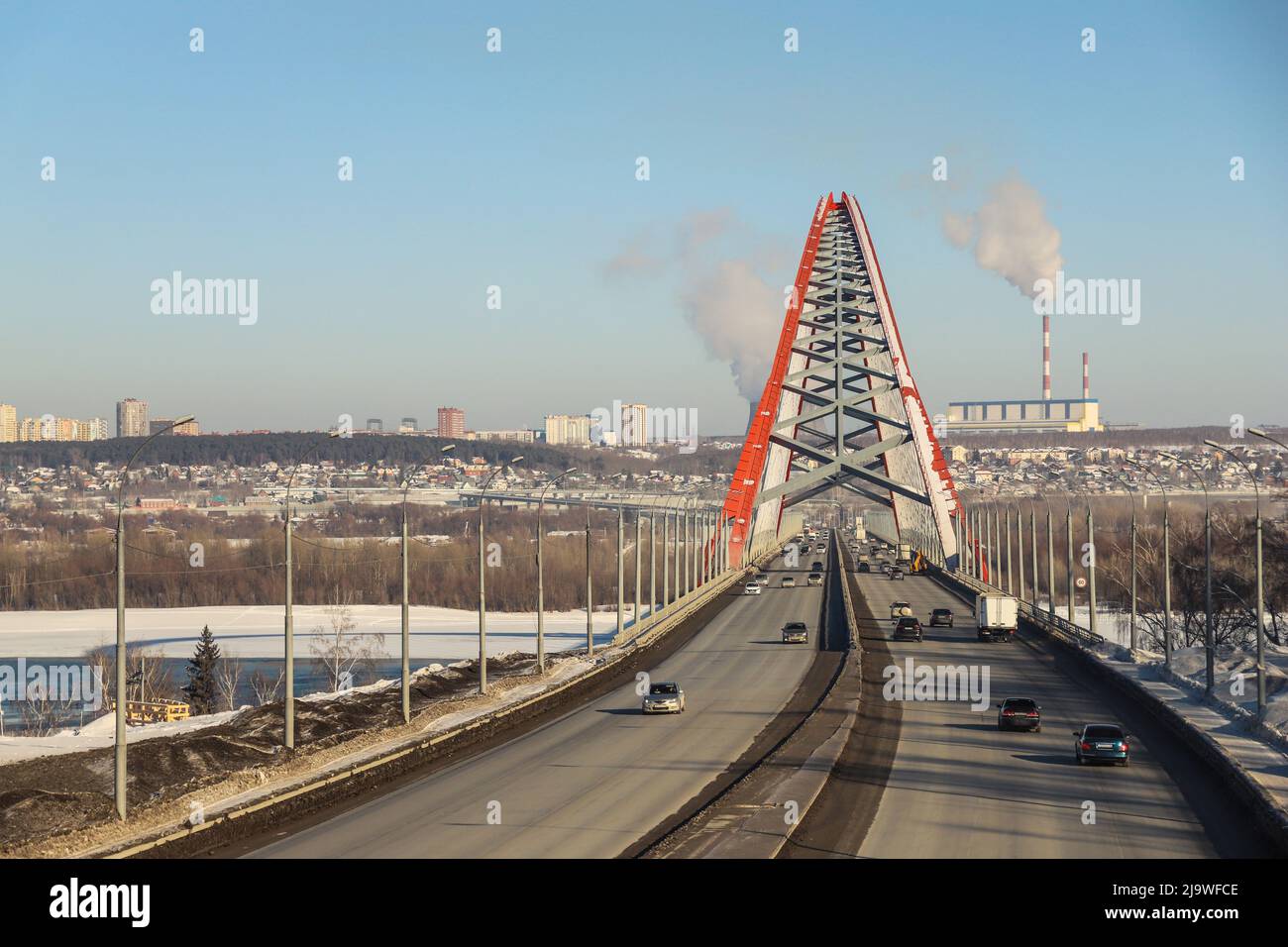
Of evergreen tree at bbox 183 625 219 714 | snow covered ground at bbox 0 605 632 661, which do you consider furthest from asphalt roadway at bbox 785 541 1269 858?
A: snow covered ground at bbox 0 605 632 661

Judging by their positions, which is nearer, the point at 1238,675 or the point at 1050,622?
the point at 1238,675

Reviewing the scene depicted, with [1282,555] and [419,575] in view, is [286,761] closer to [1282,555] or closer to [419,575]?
[1282,555]

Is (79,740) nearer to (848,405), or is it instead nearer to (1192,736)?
(1192,736)

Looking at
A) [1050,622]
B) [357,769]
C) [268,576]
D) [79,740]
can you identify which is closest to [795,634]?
[1050,622]

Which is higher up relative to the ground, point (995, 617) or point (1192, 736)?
point (1192, 736)

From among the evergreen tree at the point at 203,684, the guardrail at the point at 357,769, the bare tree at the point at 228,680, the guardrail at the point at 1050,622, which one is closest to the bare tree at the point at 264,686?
the bare tree at the point at 228,680

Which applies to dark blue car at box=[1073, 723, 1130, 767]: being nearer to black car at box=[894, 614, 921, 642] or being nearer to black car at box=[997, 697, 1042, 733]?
black car at box=[997, 697, 1042, 733]
